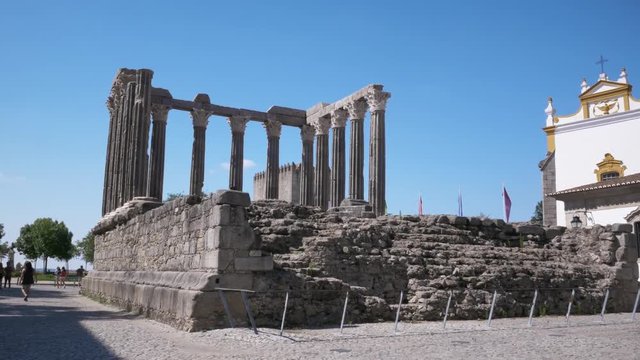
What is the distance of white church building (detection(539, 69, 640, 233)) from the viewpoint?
2909cm

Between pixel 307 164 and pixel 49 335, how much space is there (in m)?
23.7

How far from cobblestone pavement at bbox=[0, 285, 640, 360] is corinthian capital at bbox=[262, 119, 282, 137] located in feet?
68.5

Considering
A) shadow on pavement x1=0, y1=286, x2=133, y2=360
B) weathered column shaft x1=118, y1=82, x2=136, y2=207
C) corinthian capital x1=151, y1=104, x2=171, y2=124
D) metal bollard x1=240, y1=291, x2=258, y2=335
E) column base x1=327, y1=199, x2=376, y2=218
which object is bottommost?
shadow on pavement x1=0, y1=286, x2=133, y2=360

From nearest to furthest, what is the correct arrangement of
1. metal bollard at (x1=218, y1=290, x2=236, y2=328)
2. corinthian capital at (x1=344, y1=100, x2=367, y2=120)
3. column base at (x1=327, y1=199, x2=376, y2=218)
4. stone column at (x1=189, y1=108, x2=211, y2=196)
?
1. metal bollard at (x1=218, y1=290, x2=236, y2=328)
2. column base at (x1=327, y1=199, x2=376, y2=218)
3. corinthian capital at (x1=344, y1=100, x2=367, y2=120)
4. stone column at (x1=189, y1=108, x2=211, y2=196)

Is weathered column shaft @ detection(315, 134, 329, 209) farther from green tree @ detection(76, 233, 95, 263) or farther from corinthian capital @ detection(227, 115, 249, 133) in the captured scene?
green tree @ detection(76, 233, 95, 263)

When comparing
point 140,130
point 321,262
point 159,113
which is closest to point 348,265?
point 321,262

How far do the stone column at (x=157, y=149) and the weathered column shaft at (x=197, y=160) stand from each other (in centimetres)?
197

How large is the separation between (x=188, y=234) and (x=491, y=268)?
7018 mm

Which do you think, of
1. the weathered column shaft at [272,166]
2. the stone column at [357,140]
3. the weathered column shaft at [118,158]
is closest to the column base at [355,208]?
the stone column at [357,140]

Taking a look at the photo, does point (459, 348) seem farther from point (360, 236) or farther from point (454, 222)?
point (454, 222)

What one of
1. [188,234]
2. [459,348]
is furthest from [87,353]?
[459,348]

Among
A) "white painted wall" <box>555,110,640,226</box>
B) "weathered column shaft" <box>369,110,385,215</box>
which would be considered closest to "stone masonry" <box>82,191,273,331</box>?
"weathered column shaft" <box>369,110,385,215</box>

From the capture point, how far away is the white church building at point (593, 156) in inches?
1145

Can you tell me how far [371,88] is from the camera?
26.1 meters
